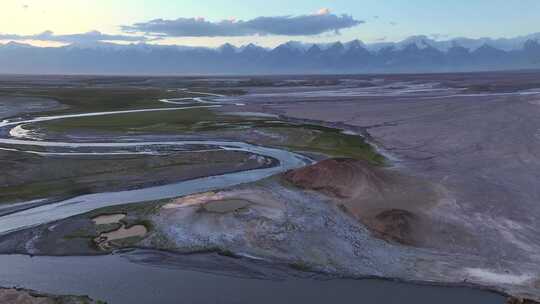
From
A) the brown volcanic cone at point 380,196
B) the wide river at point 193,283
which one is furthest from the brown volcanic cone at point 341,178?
the wide river at point 193,283

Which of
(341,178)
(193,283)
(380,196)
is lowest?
(193,283)

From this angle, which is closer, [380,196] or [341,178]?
[380,196]

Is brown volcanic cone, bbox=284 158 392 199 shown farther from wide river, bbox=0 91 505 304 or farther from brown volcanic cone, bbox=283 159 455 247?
wide river, bbox=0 91 505 304

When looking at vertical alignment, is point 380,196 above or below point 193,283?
above

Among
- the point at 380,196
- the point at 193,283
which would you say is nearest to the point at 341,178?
the point at 380,196

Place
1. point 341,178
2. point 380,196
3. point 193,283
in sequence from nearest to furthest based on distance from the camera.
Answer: point 193,283
point 380,196
point 341,178

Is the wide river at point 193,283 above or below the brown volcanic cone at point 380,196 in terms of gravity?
below

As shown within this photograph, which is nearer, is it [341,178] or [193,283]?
[193,283]

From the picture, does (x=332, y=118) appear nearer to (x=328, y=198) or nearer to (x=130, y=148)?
(x=130, y=148)

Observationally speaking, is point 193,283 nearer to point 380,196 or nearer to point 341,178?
point 380,196

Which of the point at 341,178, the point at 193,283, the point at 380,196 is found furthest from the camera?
the point at 341,178

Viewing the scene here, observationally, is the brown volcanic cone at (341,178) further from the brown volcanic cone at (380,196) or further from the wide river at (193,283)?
the wide river at (193,283)

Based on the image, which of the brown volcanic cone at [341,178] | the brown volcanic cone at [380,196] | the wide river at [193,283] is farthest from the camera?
the brown volcanic cone at [341,178]
